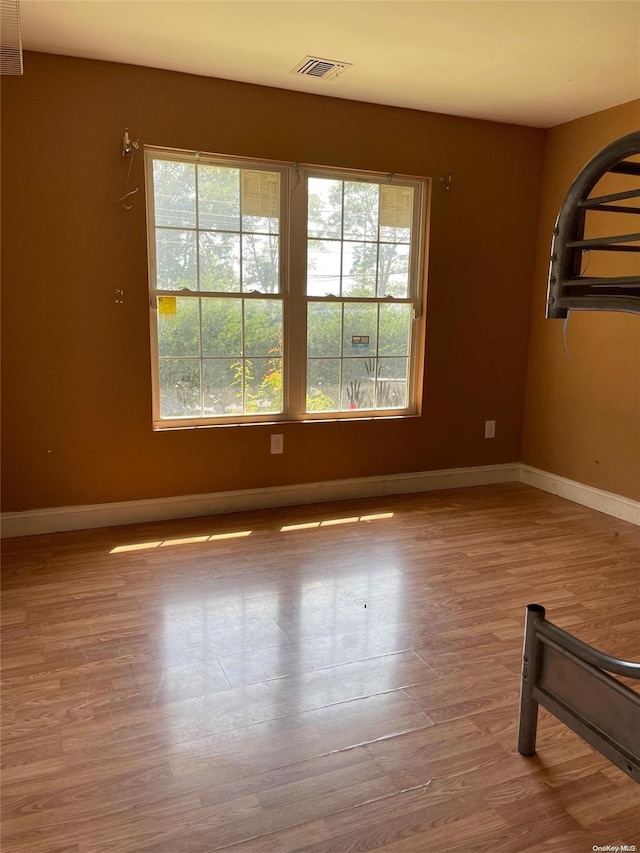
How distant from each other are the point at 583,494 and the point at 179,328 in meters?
2.85

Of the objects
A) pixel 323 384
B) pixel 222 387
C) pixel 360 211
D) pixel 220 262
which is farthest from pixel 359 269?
pixel 222 387

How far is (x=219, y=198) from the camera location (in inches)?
143

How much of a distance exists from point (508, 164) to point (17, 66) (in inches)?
121

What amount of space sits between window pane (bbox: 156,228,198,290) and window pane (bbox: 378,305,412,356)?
1.28 metres

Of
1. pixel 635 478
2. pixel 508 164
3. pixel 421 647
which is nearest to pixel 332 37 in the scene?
pixel 508 164

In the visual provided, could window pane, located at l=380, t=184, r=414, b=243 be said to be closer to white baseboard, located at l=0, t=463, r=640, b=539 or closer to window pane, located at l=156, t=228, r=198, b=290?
window pane, located at l=156, t=228, r=198, b=290

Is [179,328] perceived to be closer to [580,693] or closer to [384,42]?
[384,42]

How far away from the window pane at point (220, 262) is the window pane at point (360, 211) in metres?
0.74

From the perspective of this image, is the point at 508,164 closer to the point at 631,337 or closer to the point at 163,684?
the point at 631,337

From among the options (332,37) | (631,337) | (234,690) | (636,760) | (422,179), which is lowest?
(234,690)

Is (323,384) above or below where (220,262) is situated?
below

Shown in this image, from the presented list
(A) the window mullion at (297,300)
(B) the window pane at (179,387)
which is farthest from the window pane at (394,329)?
(B) the window pane at (179,387)

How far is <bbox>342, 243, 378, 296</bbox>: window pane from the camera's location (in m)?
3.99

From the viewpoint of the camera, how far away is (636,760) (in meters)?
1.47
